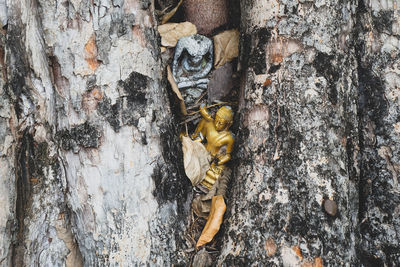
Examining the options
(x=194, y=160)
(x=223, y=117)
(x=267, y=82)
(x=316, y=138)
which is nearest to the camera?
(x=316, y=138)

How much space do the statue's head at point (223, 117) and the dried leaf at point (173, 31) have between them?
0.54 meters

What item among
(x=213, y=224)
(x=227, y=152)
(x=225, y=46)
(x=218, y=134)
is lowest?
(x=213, y=224)

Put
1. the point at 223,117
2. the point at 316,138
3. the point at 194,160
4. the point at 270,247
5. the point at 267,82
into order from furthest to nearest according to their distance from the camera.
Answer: the point at 223,117 < the point at 194,160 < the point at 267,82 < the point at 316,138 < the point at 270,247

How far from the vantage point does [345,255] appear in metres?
1.73

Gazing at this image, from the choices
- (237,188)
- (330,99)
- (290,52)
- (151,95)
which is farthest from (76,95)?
(330,99)

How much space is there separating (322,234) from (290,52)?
3.04ft

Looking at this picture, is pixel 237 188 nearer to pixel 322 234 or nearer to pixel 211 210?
pixel 211 210

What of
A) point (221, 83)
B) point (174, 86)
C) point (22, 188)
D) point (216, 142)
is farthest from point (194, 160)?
point (22, 188)

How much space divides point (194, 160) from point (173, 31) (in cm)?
89

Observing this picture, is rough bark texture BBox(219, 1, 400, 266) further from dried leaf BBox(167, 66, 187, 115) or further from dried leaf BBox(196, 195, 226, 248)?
dried leaf BBox(167, 66, 187, 115)

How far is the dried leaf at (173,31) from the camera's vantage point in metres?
2.41

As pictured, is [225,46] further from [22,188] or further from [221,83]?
[22,188]

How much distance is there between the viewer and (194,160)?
7.19ft

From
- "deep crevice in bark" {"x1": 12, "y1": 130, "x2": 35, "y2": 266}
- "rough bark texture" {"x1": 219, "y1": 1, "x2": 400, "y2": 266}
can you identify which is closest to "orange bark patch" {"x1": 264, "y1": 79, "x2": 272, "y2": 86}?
"rough bark texture" {"x1": 219, "y1": 1, "x2": 400, "y2": 266}
